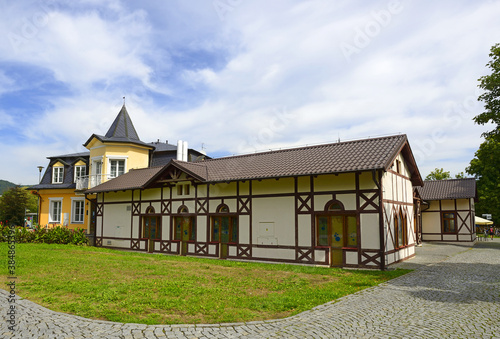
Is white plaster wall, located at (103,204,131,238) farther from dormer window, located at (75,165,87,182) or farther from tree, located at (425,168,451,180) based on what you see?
tree, located at (425,168,451,180)

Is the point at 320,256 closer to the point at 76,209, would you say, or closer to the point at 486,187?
the point at 76,209

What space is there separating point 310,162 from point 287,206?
6.82 ft

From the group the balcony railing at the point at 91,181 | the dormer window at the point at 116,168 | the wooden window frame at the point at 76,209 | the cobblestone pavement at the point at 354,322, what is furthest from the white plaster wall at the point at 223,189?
the wooden window frame at the point at 76,209

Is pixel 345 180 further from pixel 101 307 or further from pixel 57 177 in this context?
pixel 57 177

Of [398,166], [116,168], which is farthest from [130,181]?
[398,166]

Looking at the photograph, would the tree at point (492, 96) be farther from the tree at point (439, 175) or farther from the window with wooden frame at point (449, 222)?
the tree at point (439, 175)

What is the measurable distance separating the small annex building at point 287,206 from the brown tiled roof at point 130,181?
0.17 m

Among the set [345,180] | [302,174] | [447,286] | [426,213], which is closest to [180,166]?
[302,174]

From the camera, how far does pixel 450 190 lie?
2912cm

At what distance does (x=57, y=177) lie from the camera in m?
27.2

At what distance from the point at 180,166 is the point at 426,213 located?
21.8 meters

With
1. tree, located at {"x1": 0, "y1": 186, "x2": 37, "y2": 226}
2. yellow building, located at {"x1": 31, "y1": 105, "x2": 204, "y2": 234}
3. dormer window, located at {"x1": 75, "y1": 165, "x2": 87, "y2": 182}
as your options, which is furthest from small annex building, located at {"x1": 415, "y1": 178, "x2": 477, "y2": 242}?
tree, located at {"x1": 0, "y1": 186, "x2": 37, "y2": 226}

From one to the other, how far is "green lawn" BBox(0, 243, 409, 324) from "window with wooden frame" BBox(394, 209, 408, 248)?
307cm

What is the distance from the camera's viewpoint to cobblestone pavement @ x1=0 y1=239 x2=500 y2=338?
580cm
